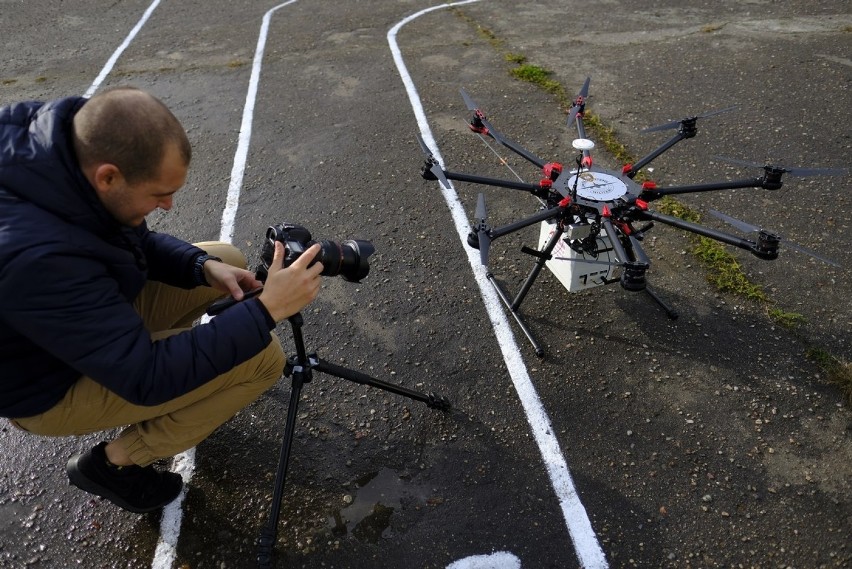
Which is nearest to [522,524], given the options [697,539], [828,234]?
[697,539]

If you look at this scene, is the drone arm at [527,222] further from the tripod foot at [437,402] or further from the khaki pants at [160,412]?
the khaki pants at [160,412]

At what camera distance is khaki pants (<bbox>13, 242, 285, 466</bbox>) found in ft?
7.84

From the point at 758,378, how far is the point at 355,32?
24.5 feet

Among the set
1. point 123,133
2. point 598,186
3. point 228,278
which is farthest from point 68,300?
point 598,186

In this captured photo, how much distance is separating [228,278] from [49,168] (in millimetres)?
933

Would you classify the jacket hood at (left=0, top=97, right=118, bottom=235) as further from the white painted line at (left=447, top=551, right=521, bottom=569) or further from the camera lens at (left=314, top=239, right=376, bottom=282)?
the white painted line at (left=447, top=551, right=521, bottom=569)

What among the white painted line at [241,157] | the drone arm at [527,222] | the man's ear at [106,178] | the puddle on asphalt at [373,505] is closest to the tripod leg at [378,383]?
the puddle on asphalt at [373,505]

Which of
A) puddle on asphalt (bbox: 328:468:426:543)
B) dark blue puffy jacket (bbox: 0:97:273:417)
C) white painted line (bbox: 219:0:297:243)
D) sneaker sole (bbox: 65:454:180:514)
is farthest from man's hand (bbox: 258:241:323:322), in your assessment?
white painted line (bbox: 219:0:297:243)

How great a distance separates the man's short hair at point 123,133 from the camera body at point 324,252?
1.92 ft

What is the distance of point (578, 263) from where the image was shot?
370 cm

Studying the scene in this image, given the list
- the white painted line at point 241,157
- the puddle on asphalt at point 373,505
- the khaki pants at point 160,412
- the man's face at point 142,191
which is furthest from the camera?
the white painted line at point 241,157

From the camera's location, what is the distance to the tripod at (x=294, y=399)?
2.57m

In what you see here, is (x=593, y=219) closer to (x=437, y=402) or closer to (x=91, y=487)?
(x=437, y=402)

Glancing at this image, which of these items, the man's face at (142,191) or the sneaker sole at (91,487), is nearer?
the man's face at (142,191)
